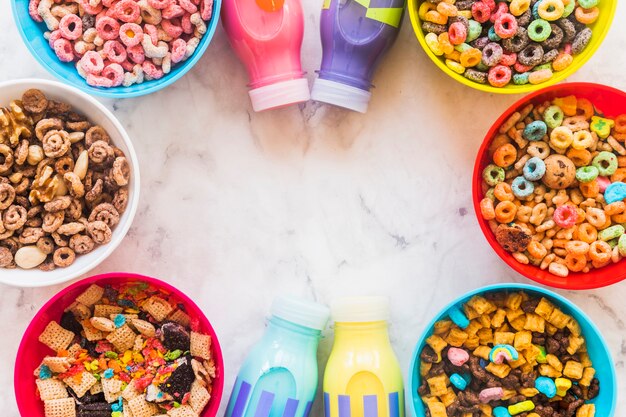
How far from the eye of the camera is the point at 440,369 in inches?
43.1

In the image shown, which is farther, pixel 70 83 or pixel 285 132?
pixel 285 132

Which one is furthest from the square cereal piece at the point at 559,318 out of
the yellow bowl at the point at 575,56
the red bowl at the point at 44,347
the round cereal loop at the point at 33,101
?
the round cereal loop at the point at 33,101

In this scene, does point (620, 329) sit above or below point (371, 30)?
below

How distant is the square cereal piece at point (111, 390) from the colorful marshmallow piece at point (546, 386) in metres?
0.64

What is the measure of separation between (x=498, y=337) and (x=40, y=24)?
0.85 metres

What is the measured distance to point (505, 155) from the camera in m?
1.10

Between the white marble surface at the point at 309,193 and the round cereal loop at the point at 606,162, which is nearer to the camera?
the round cereal loop at the point at 606,162

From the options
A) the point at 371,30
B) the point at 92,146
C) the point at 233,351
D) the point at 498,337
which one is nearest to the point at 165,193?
the point at 92,146

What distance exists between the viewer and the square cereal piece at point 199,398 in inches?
41.6

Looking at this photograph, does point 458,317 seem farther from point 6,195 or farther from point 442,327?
point 6,195

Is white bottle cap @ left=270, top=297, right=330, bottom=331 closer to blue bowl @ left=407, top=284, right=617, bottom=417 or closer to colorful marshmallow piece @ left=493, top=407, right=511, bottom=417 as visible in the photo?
blue bowl @ left=407, top=284, right=617, bottom=417

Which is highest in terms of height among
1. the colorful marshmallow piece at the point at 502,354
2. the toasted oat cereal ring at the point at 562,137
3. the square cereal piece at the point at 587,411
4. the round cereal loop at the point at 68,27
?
the round cereal loop at the point at 68,27

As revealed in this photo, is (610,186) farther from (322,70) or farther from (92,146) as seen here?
(92,146)

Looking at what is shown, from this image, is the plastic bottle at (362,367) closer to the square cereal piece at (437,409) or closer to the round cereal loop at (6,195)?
the square cereal piece at (437,409)
